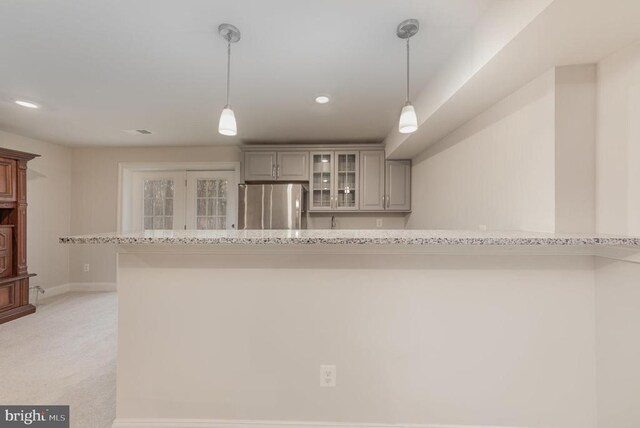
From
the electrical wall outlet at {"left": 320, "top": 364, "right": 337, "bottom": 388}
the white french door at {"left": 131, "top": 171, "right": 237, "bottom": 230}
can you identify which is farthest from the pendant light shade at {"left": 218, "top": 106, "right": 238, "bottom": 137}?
the white french door at {"left": 131, "top": 171, "right": 237, "bottom": 230}

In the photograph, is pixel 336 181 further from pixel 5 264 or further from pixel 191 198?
pixel 5 264

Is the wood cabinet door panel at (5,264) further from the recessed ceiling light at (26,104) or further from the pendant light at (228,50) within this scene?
the pendant light at (228,50)

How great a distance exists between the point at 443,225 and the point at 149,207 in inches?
166

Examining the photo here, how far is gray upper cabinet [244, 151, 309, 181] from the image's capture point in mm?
3689

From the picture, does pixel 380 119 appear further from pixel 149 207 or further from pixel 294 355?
pixel 149 207

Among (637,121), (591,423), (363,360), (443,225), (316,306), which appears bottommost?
(591,423)

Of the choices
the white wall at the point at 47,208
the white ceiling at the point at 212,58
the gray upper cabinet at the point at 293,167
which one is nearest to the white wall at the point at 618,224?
the white ceiling at the point at 212,58

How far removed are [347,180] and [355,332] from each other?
2538 mm

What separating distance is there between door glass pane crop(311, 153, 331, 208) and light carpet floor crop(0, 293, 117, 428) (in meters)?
2.64

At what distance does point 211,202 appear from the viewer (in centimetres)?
428

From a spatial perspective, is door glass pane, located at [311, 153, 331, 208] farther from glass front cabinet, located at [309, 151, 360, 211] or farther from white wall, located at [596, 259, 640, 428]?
white wall, located at [596, 259, 640, 428]

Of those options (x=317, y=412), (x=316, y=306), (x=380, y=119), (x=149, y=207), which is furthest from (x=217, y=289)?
(x=149, y=207)

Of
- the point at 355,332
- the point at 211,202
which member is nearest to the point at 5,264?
the point at 211,202

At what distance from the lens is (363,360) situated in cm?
147
